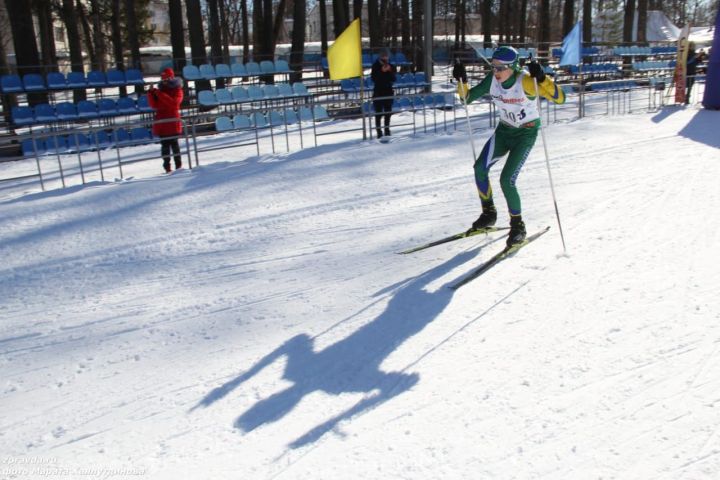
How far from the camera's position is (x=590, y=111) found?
62.3ft

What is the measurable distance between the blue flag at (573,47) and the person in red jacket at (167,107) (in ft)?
28.9

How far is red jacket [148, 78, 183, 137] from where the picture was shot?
433 inches

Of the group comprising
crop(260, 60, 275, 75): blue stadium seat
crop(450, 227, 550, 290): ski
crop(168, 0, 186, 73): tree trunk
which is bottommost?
crop(450, 227, 550, 290): ski

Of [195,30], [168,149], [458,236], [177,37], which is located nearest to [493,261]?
[458,236]

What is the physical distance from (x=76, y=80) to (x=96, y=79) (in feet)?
1.75

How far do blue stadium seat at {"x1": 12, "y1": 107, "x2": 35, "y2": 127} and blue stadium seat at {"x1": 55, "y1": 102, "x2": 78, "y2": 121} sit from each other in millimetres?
588

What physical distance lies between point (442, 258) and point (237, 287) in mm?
2045

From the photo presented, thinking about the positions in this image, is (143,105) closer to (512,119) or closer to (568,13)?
(512,119)

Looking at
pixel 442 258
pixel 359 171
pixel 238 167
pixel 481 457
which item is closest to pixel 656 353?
pixel 481 457

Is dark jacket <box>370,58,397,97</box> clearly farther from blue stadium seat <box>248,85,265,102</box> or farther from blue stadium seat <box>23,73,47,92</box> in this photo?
blue stadium seat <box>23,73,47,92</box>

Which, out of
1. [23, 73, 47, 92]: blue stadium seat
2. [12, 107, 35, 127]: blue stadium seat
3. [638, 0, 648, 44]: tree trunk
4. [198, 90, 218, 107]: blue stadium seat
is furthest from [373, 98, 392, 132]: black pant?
[638, 0, 648, 44]: tree trunk

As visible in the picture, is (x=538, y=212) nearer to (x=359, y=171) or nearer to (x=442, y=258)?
(x=442, y=258)

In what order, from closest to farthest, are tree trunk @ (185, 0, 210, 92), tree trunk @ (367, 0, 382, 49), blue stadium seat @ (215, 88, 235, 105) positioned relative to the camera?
blue stadium seat @ (215, 88, 235, 105) < tree trunk @ (185, 0, 210, 92) < tree trunk @ (367, 0, 382, 49)

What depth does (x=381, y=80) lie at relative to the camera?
13977 mm
